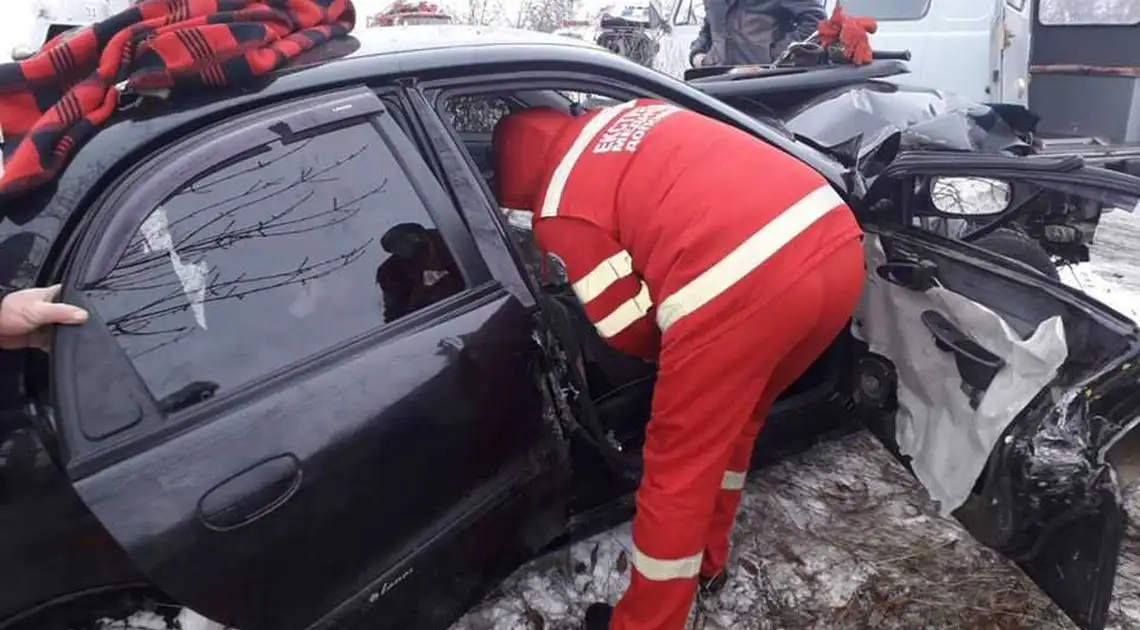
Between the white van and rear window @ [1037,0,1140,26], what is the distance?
4.10ft

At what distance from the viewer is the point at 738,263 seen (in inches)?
67.9

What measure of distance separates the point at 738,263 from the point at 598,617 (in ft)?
3.32

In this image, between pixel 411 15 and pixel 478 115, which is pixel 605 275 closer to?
pixel 478 115

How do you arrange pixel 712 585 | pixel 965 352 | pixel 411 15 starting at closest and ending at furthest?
pixel 965 352 → pixel 712 585 → pixel 411 15

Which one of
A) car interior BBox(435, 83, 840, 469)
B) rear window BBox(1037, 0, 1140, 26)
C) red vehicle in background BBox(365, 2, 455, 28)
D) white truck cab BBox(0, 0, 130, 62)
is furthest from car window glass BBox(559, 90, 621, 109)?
rear window BBox(1037, 0, 1140, 26)

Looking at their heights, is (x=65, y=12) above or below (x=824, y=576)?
above

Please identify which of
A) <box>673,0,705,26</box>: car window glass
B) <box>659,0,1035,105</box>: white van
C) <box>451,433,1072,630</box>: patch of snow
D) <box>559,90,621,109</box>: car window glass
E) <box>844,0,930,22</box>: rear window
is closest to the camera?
<box>451,433,1072,630</box>: patch of snow

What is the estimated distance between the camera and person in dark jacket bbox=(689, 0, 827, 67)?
5262 millimetres

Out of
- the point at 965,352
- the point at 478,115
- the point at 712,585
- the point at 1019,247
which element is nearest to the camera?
the point at 965,352

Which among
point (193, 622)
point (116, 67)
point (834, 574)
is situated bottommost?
point (834, 574)

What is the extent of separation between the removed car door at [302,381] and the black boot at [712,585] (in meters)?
0.67

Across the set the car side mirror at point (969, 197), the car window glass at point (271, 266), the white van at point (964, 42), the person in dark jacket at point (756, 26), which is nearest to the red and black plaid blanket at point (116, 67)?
the car window glass at point (271, 266)

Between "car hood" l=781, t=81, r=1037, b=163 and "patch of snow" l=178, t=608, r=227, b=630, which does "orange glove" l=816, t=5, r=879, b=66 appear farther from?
"patch of snow" l=178, t=608, r=227, b=630

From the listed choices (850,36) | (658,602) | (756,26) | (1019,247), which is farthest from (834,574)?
(756,26)
